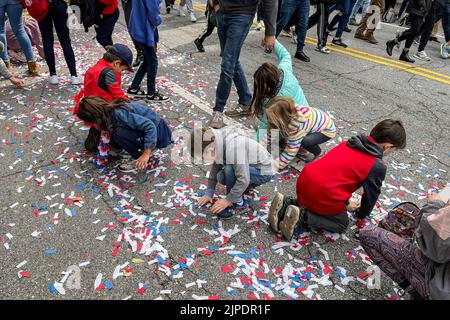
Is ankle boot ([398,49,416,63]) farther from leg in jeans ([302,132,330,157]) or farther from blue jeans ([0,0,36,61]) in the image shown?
blue jeans ([0,0,36,61])

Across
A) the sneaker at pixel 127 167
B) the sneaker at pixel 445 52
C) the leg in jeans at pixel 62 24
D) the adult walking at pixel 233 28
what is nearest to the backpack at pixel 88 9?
the leg in jeans at pixel 62 24

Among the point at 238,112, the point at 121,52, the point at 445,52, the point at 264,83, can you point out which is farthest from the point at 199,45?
the point at 445,52

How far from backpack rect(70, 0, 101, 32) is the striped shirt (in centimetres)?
330

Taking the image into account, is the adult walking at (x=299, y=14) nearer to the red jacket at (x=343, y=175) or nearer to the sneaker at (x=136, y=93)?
the sneaker at (x=136, y=93)

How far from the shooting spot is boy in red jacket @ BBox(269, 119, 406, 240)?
8.38 feet

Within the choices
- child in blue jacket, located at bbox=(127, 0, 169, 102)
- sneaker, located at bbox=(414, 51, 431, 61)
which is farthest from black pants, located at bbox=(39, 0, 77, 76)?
sneaker, located at bbox=(414, 51, 431, 61)

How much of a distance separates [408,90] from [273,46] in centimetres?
305

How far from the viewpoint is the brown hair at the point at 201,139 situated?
2586 millimetres

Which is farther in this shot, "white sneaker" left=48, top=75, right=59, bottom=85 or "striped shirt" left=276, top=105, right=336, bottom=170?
"white sneaker" left=48, top=75, right=59, bottom=85

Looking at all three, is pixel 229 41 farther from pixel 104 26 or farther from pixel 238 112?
pixel 104 26

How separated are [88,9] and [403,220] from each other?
4620 millimetres

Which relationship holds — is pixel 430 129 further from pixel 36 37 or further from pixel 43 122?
pixel 36 37

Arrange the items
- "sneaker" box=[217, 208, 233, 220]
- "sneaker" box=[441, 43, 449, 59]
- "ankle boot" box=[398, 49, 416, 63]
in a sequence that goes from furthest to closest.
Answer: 1. "sneaker" box=[441, 43, 449, 59]
2. "ankle boot" box=[398, 49, 416, 63]
3. "sneaker" box=[217, 208, 233, 220]

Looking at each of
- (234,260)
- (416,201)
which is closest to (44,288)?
(234,260)
